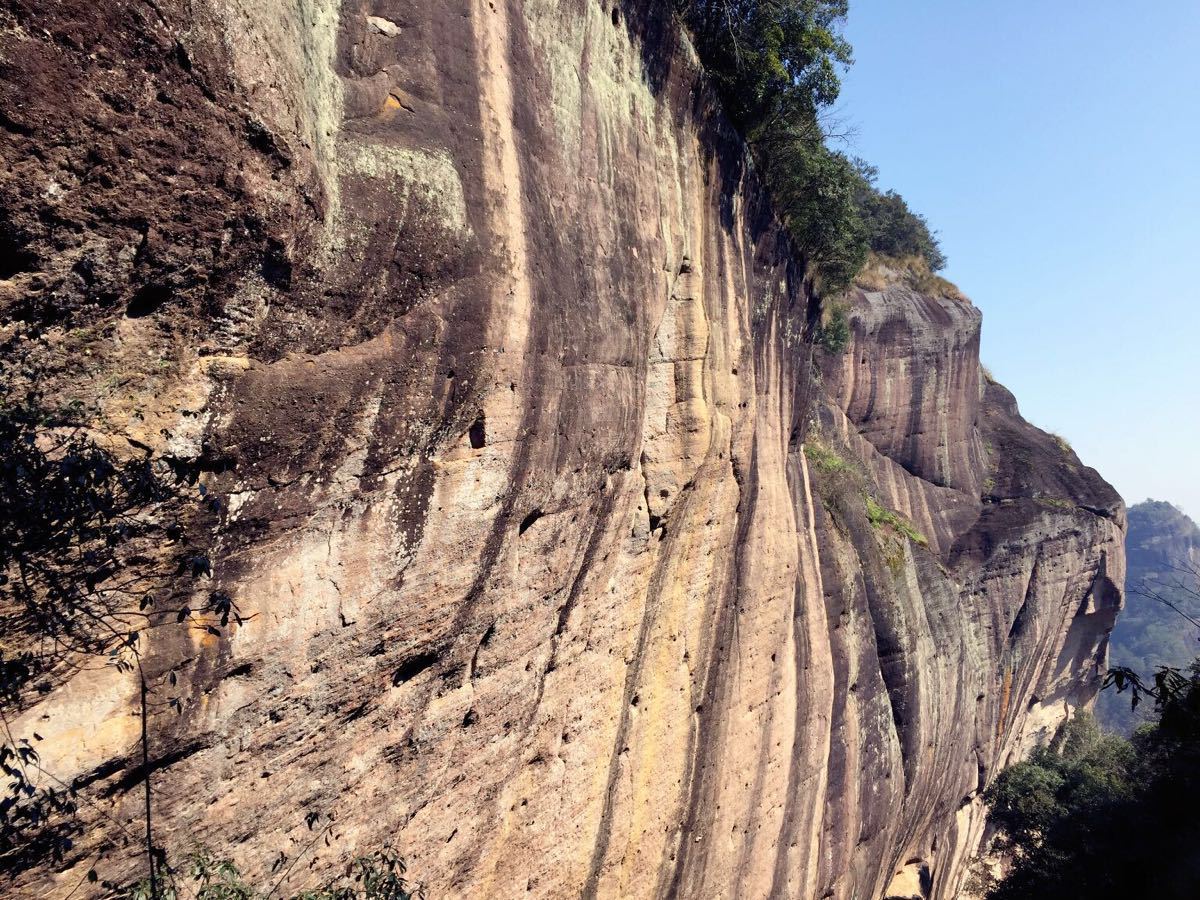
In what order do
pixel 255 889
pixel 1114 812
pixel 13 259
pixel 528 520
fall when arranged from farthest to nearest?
pixel 1114 812
pixel 528 520
pixel 255 889
pixel 13 259

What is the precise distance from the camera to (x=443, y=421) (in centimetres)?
620

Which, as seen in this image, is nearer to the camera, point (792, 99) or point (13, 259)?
point (13, 259)

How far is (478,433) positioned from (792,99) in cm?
937

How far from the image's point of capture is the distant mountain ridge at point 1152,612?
7569 cm

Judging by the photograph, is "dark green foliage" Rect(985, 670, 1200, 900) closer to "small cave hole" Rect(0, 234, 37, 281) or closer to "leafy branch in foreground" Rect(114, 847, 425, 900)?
"leafy branch in foreground" Rect(114, 847, 425, 900)

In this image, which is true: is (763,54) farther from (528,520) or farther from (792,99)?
(528,520)

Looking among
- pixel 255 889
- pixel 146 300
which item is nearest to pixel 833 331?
pixel 255 889

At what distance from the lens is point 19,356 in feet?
12.5

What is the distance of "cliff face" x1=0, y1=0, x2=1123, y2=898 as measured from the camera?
13.9ft

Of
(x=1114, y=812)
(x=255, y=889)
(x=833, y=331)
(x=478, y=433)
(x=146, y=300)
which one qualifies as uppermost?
(x=833, y=331)

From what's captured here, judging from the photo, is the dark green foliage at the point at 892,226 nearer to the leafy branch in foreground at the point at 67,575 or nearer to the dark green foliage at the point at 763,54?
the dark green foliage at the point at 763,54

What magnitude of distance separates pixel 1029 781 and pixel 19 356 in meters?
29.3

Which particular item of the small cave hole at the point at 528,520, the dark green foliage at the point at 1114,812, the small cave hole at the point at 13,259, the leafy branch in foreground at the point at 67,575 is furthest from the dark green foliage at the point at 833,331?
the small cave hole at the point at 13,259

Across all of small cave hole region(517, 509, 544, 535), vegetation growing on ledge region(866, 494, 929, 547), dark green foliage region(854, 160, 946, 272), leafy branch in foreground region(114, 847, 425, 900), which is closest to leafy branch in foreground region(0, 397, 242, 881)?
leafy branch in foreground region(114, 847, 425, 900)
